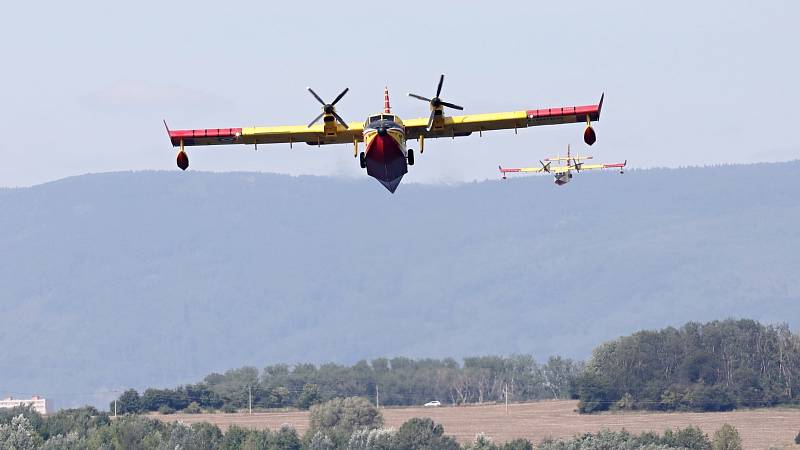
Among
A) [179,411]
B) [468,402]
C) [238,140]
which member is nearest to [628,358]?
[468,402]

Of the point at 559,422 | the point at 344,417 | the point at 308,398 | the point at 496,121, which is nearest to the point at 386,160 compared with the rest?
the point at 496,121

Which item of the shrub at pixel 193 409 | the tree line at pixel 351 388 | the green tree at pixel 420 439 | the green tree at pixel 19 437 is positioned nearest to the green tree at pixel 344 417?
the green tree at pixel 420 439

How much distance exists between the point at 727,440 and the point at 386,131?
79.6 meters

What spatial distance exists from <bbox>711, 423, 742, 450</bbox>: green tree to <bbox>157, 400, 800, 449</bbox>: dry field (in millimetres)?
3597

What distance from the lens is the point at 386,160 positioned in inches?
2008

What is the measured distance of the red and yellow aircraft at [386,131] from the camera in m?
51.1

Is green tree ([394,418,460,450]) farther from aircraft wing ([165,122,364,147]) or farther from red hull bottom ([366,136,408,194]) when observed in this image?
red hull bottom ([366,136,408,194])

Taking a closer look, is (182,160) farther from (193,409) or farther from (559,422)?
(193,409)

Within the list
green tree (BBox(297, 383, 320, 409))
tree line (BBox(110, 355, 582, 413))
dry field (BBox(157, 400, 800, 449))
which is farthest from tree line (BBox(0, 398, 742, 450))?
green tree (BBox(297, 383, 320, 409))

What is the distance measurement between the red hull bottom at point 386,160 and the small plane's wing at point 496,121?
3088mm

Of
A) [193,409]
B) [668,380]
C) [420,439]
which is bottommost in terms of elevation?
[420,439]

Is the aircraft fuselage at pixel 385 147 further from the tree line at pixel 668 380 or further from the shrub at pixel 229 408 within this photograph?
the shrub at pixel 229 408

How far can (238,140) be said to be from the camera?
188 feet

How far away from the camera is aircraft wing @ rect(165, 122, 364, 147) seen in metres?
55.8
